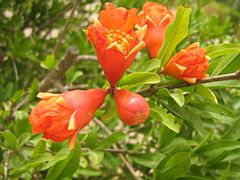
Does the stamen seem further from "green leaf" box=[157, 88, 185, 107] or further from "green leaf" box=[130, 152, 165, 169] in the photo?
"green leaf" box=[130, 152, 165, 169]

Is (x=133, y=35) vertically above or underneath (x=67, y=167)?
above

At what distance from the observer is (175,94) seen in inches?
34.8

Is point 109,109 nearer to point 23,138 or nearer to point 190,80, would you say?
point 190,80

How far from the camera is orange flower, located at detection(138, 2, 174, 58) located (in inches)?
36.4

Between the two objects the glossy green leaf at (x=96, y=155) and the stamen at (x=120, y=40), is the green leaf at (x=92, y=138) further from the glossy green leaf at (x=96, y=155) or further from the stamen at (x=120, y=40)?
the stamen at (x=120, y=40)

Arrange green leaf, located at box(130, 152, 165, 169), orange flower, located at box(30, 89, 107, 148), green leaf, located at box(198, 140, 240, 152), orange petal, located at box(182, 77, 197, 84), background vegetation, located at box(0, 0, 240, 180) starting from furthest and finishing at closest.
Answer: green leaf, located at box(130, 152, 165, 169)
green leaf, located at box(198, 140, 240, 152)
background vegetation, located at box(0, 0, 240, 180)
orange petal, located at box(182, 77, 197, 84)
orange flower, located at box(30, 89, 107, 148)

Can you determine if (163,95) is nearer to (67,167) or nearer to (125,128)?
(67,167)

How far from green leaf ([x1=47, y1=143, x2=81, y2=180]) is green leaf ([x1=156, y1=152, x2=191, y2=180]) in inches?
7.7

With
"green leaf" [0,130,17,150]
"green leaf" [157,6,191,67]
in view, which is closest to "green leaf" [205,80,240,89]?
"green leaf" [157,6,191,67]

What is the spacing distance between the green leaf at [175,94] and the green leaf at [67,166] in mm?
192

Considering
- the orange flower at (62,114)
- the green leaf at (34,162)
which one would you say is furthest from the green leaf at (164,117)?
the green leaf at (34,162)

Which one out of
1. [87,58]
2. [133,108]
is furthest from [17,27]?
[133,108]

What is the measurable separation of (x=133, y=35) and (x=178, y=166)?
33 centimetres

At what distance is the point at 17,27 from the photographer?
5.66ft
